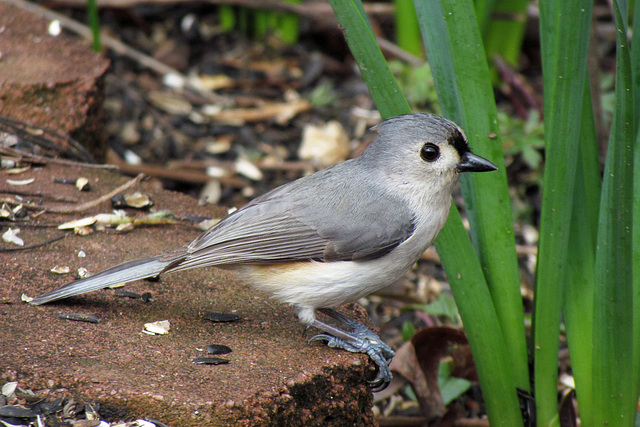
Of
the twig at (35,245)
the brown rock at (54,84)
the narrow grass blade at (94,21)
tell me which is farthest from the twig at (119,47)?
the twig at (35,245)

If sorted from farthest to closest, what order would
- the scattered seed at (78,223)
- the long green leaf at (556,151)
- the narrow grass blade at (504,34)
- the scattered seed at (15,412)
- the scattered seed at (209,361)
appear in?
the narrow grass blade at (504,34) → the scattered seed at (78,223) → the scattered seed at (209,361) → the long green leaf at (556,151) → the scattered seed at (15,412)

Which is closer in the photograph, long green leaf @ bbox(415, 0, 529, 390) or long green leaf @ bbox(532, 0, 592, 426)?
long green leaf @ bbox(532, 0, 592, 426)

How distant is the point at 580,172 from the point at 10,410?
2127 millimetres

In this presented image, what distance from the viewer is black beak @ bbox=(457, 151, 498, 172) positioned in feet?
8.84

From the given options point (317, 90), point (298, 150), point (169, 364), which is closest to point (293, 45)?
point (317, 90)

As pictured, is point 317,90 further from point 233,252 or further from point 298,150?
point 233,252

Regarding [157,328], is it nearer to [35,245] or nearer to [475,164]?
[35,245]

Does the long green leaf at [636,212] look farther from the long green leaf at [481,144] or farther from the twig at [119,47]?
the twig at [119,47]

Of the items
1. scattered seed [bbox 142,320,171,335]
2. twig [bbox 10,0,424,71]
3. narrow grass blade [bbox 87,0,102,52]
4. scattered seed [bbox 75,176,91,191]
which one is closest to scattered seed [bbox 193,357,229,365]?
scattered seed [bbox 142,320,171,335]

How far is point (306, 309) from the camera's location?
2855mm

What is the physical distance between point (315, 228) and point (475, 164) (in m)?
0.67

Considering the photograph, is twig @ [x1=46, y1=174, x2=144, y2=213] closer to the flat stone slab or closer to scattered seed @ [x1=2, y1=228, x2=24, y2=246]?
the flat stone slab

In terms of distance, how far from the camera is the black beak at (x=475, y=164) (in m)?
2.69

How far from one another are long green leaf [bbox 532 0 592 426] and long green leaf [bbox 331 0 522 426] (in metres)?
0.15
